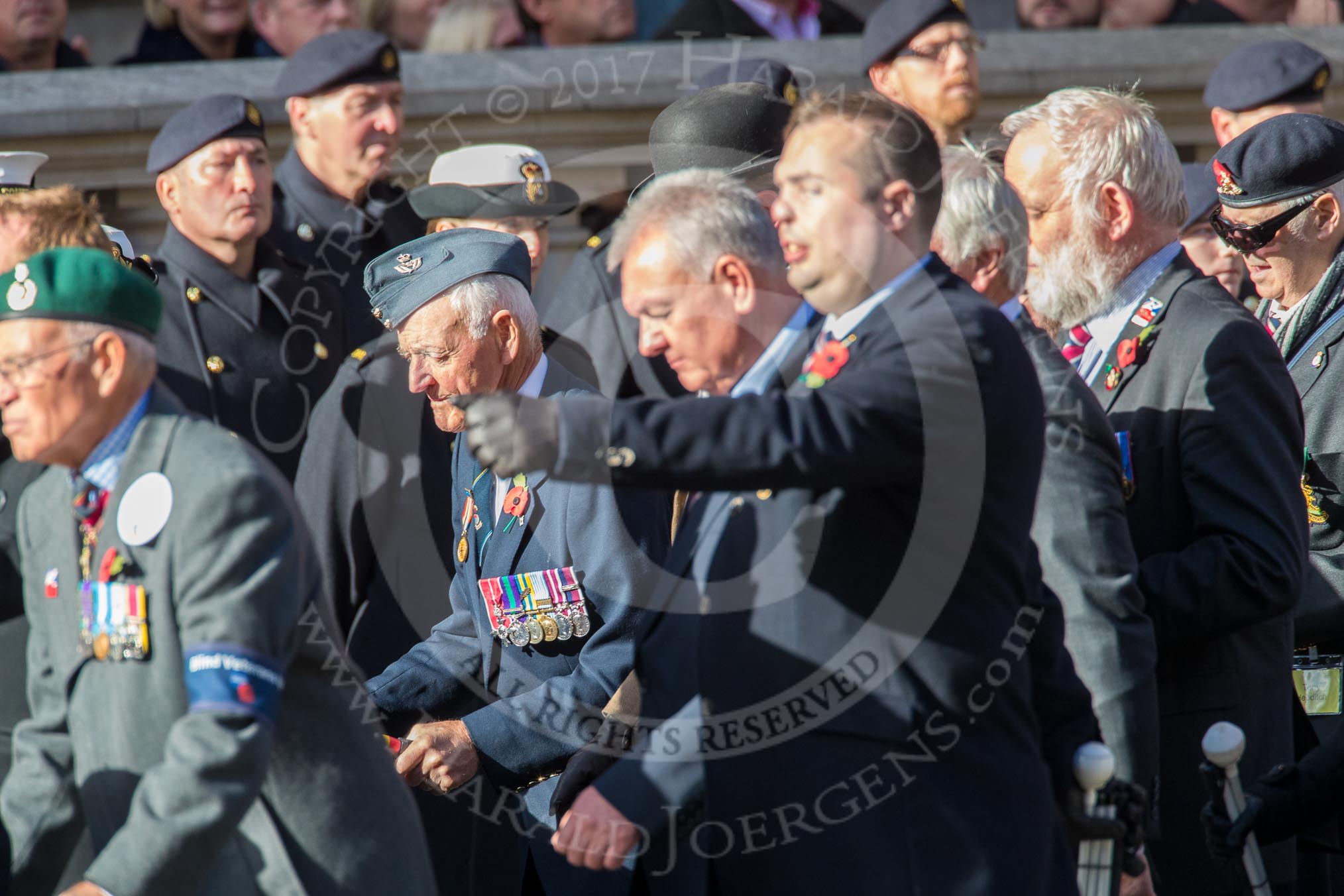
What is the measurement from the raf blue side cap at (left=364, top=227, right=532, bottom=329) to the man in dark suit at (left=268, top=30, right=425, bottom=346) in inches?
73.9

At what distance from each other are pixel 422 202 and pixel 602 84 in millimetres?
1341

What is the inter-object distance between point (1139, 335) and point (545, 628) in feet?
4.72

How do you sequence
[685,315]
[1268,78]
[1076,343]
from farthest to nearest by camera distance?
[1268,78] → [1076,343] → [685,315]

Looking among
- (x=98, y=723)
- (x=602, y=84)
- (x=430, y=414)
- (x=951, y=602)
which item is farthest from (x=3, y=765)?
(x=602, y=84)

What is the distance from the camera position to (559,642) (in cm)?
380

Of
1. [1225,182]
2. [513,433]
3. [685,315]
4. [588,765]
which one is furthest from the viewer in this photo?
[1225,182]

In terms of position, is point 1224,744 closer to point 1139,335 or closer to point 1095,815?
point 1095,815

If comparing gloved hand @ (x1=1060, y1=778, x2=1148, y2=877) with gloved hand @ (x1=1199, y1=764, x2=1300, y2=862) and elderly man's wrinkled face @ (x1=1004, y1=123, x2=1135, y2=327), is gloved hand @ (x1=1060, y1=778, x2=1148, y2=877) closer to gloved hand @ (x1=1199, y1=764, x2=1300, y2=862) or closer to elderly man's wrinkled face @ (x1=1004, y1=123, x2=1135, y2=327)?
gloved hand @ (x1=1199, y1=764, x2=1300, y2=862)

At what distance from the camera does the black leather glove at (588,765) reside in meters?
3.35

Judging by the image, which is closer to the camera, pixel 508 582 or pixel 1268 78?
pixel 508 582

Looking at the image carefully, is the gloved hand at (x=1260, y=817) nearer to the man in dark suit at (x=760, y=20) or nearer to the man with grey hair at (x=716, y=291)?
the man with grey hair at (x=716, y=291)

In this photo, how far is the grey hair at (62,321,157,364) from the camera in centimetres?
279

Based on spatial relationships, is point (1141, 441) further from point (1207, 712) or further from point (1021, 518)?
point (1021, 518)

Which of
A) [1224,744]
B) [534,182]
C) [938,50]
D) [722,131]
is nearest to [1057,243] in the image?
[722,131]
